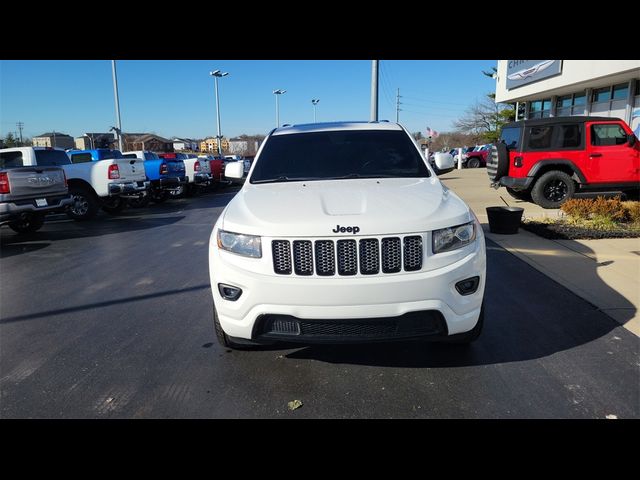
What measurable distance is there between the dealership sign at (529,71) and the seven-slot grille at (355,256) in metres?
21.2

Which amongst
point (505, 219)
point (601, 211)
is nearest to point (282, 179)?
point (505, 219)

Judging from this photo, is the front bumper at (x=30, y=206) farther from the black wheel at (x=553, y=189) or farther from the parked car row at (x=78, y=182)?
the black wheel at (x=553, y=189)

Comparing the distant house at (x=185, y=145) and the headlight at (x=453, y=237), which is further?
the distant house at (x=185, y=145)

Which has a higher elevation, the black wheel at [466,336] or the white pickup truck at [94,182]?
the white pickup truck at [94,182]

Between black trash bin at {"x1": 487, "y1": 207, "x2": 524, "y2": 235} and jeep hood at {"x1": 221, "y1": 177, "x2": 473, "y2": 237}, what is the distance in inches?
194

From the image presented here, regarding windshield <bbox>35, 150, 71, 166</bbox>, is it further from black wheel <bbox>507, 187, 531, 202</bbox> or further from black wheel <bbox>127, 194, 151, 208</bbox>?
black wheel <bbox>507, 187, 531, 202</bbox>

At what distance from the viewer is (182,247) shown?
8.19 m

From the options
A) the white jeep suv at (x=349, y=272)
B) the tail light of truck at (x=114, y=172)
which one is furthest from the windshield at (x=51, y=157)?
the white jeep suv at (x=349, y=272)

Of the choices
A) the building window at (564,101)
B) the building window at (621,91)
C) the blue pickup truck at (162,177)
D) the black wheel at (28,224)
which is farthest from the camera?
the building window at (564,101)

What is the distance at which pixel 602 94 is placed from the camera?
20.3 metres

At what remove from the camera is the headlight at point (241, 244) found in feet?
9.76

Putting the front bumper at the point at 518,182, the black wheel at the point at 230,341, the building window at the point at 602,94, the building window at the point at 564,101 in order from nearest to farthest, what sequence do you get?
the black wheel at the point at 230,341, the front bumper at the point at 518,182, the building window at the point at 602,94, the building window at the point at 564,101
